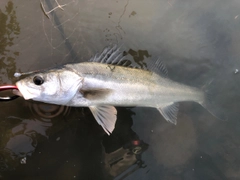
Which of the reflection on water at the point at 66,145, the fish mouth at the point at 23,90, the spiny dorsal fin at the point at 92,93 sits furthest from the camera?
the reflection on water at the point at 66,145

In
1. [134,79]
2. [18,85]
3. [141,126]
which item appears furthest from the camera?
[141,126]

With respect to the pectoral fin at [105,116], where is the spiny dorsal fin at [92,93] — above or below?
above

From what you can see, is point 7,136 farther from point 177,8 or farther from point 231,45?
point 231,45

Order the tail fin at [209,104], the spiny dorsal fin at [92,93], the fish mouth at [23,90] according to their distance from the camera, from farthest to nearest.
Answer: the tail fin at [209,104], the spiny dorsal fin at [92,93], the fish mouth at [23,90]

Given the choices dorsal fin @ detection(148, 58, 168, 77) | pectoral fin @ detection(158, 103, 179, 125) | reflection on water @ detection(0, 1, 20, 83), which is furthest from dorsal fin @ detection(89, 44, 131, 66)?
reflection on water @ detection(0, 1, 20, 83)

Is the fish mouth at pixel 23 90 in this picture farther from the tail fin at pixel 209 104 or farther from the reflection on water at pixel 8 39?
the tail fin at pixel 209 104

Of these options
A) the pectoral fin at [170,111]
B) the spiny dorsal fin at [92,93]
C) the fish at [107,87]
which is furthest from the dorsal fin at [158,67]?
the spiny dorsal fin at [92,93]

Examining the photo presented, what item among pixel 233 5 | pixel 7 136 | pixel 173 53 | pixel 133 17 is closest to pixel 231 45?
pixel 233 5
